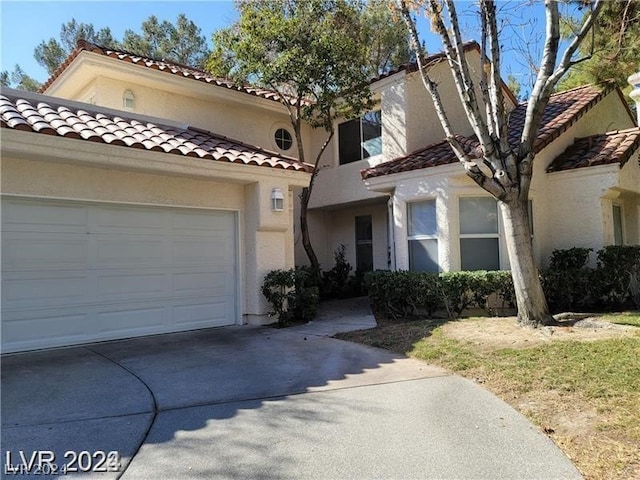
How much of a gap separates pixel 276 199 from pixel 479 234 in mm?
4864

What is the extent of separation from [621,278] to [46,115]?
40.0 ft

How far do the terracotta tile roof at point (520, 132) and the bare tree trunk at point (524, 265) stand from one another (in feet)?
6.68

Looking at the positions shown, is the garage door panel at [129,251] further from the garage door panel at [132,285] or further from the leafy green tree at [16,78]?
the leafy green tree at [16,78]

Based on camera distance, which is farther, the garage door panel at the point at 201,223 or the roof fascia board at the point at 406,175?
the roof fascia board at the point at 406,175

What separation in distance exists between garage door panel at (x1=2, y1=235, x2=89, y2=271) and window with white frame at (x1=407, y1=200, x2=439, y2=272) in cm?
733

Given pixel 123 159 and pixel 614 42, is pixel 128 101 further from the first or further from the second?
pixel 614 42

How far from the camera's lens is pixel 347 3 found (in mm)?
13570

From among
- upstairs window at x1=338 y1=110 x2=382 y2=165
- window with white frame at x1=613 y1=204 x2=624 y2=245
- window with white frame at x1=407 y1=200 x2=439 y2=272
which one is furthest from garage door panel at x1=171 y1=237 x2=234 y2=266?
window with white frame at x1=613 y1=204 x2=624 y2=245

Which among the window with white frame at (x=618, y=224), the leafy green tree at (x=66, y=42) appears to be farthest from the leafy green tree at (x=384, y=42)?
the leafy green tree at (x=66, y=42)

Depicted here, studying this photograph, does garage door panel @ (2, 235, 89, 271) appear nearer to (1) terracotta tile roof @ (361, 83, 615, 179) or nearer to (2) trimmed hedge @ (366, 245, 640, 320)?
(2) trimmed hedge @ (366, 245, 640, 320)

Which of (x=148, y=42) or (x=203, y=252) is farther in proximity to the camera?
(x=148, y=42)

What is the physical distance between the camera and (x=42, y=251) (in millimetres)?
7660

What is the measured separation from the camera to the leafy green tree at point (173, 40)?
1011 inches

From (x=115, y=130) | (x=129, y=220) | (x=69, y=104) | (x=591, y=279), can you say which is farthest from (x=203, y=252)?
(x=591, y=279)
